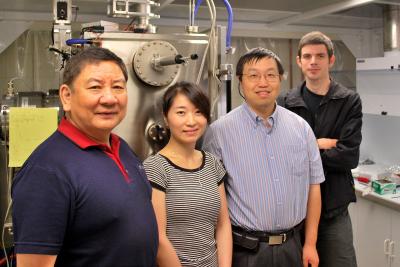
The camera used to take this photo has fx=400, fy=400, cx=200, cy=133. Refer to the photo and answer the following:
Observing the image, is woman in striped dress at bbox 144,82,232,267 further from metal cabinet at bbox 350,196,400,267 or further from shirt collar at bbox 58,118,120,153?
metal cabinet at bbox 350,196,400,267

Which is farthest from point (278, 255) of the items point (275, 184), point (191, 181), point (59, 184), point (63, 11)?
point (63, 11)

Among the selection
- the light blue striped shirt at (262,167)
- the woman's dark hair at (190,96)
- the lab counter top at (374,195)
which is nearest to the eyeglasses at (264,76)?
the light blue striped shirt at (262,167)

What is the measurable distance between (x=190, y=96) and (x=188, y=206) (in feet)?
1.37

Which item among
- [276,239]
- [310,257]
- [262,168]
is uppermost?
[262,168]

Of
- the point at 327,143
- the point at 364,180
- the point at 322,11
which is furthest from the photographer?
the point at 322,11

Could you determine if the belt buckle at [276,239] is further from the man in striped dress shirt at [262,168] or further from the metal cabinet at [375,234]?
the metal cabinet at [375,234]

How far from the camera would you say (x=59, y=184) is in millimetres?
960

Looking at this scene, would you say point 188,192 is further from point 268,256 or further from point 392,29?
point 392,29

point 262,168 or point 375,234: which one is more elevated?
point 262,168

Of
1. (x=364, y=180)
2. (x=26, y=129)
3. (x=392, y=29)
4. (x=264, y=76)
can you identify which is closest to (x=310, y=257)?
(x=264, y=76)

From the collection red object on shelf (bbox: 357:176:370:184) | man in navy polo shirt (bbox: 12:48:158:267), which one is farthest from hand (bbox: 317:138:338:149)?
red object on shelf (bbox: 357:176:370:184)

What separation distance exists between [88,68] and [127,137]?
607mm

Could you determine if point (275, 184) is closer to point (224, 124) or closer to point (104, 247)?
point (224, 124)

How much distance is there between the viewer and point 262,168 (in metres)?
1.67
